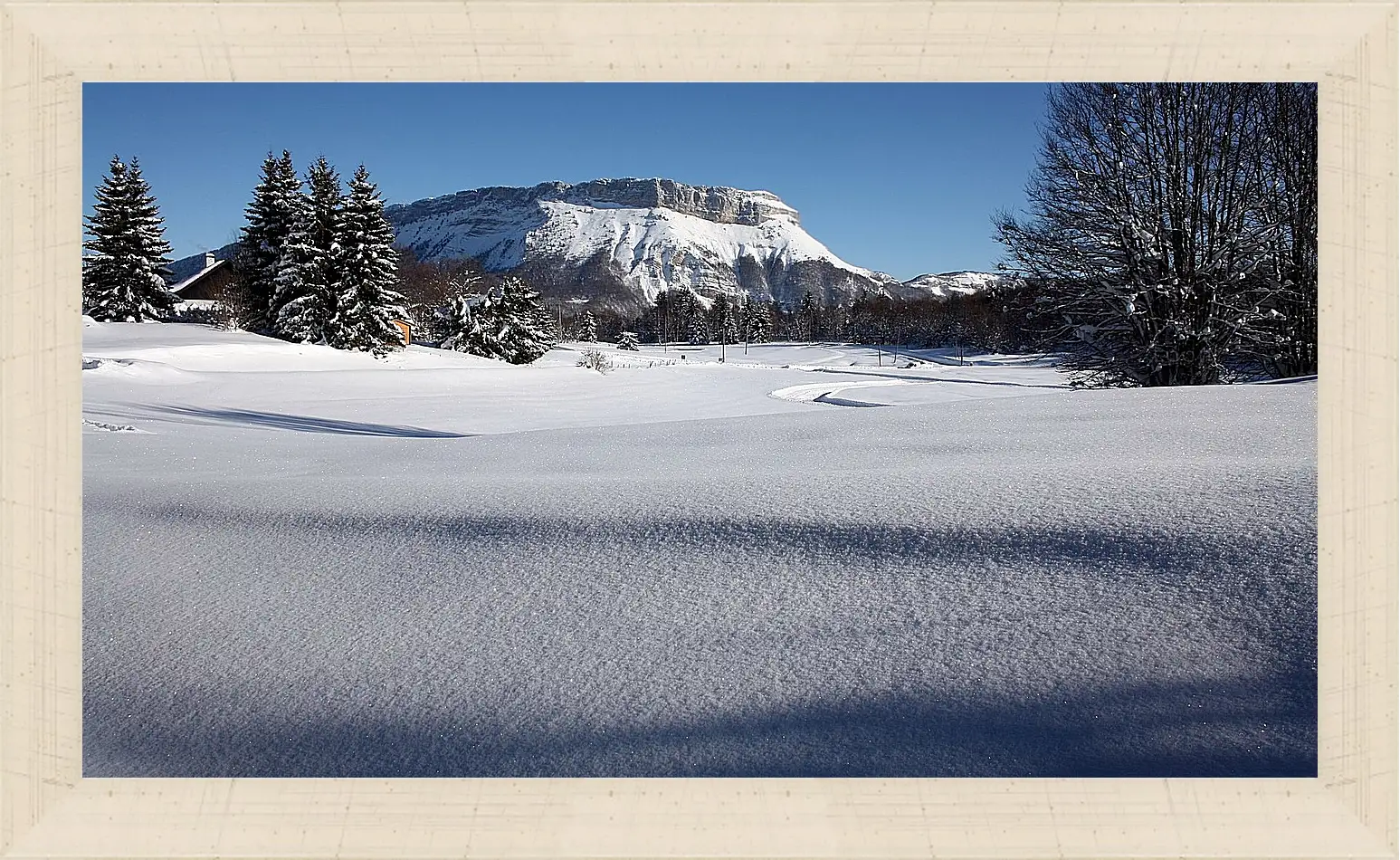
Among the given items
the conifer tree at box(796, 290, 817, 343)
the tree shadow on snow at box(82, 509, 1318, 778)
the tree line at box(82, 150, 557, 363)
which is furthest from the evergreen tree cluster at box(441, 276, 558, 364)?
the tree shadow on snow at box(82, 509, 1318, 778)

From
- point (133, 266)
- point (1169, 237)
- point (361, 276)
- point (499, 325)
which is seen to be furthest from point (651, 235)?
point (1169, 237)

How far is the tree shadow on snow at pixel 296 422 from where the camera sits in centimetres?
927

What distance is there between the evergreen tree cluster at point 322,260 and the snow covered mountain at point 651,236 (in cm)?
3436

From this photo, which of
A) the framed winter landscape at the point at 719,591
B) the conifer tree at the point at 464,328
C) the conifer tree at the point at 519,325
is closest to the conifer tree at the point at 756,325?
the conifer tree at the point at 519,325

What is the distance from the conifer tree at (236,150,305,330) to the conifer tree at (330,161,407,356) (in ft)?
3.09

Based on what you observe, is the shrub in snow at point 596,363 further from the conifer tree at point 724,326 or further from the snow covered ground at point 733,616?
the conifer tree at point 724,326

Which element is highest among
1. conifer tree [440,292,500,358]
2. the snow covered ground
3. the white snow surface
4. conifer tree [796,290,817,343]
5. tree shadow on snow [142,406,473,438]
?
the white snow surface

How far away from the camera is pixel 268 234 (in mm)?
22656

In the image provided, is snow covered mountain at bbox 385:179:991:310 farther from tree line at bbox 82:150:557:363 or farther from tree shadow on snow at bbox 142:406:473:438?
tree shadow on snow at bbox 142:406:473:438

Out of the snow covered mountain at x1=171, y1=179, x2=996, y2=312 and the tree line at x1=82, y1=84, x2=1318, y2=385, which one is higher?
the snow covered mountain at x1=171, y1=179, x2=996, y2=312

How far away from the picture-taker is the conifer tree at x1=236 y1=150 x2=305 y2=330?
21.9 metres

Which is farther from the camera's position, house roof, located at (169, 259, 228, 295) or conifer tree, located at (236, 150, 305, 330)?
house roof, located at (169, 259, 228, 295)
